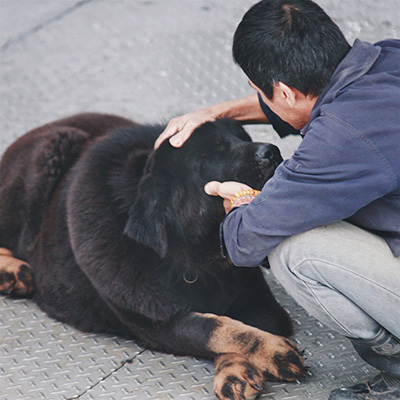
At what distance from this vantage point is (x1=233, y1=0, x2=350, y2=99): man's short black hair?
2.44 metres

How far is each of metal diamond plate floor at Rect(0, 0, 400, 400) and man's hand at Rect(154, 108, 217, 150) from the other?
102cm

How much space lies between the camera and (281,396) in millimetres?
2812

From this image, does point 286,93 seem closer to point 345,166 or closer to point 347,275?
point 345,166

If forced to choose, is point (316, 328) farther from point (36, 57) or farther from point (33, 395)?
point (36, 57)

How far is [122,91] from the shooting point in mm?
5957

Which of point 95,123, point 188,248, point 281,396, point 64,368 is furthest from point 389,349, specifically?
point 95,123

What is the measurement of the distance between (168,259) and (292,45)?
1.23 meters

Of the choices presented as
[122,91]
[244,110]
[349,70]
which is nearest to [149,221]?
[244,110]

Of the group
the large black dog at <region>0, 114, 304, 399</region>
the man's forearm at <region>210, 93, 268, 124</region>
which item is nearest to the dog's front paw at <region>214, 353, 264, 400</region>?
the large black dog at <region>0, 114, 304, 399</region>

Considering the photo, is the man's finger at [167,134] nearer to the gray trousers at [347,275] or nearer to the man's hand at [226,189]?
the man's hand at [226,189]

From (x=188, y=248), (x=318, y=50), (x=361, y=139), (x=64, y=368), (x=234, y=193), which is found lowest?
(x=64, y=368)

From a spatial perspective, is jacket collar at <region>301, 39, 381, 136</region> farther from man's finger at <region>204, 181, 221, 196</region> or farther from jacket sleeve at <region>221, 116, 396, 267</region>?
man's finger at <region>204, 181, 221, 196</region>

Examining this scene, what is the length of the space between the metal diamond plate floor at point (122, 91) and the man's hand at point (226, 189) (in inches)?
30.8

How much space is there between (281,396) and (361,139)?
3.83 ft
